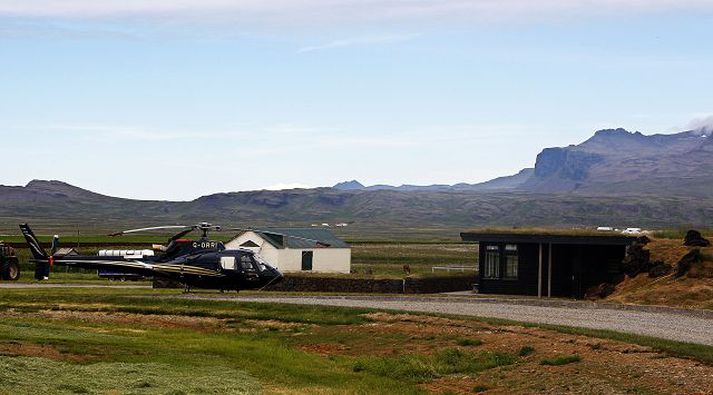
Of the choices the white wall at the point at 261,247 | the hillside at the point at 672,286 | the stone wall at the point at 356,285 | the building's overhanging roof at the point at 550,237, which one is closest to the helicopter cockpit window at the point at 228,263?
the stone wall at the point at 356,285

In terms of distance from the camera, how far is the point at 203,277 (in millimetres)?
56312

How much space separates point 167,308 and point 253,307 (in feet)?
13.4

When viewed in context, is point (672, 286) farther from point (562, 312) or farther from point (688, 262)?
point (562, 312)

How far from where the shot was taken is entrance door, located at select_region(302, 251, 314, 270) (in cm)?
7844

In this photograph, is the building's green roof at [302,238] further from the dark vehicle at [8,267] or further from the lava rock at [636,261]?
the lava rock at [636,261]

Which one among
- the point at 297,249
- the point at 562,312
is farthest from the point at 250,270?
the point at 297,249

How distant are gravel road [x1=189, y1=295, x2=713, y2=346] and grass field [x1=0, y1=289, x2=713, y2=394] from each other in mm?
2901

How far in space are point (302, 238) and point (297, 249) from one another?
1.25m

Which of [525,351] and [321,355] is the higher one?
[525,351]

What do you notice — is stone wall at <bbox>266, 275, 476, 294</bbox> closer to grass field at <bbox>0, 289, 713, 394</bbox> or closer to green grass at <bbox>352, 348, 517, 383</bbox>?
grass field at <bbox>0, 289, 713, 394</bbox>

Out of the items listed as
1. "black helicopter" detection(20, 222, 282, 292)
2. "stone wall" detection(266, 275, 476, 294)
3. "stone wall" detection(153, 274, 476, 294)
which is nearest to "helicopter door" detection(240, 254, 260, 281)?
"black helicopter" detection(20, 222, 282, 292)

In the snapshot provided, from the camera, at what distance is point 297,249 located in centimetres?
7794

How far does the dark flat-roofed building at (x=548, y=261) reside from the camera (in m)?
64.7


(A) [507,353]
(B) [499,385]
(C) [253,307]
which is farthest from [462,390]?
(C) [253,307]
